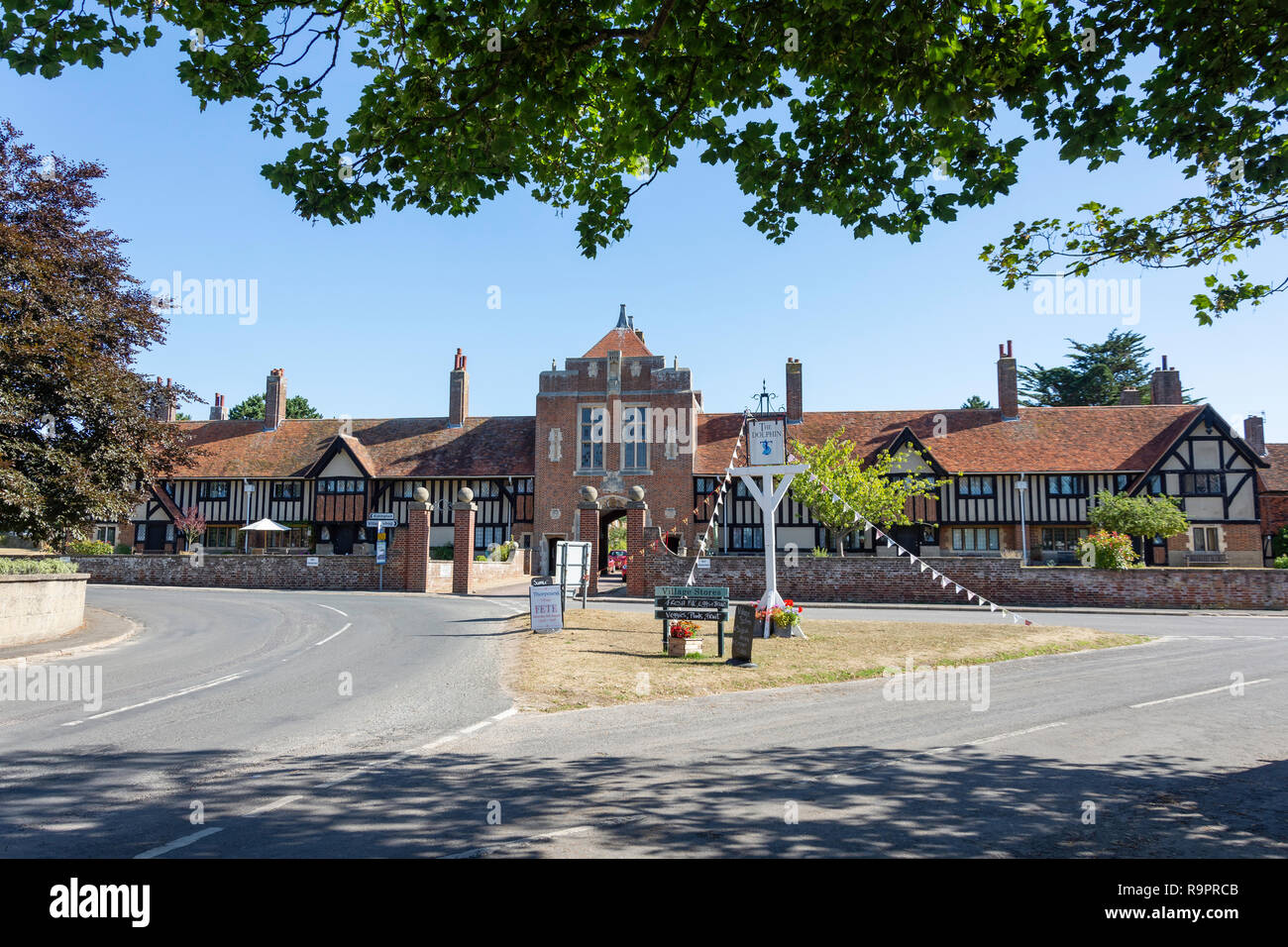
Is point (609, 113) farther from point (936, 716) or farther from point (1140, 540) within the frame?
point (1140, 540)

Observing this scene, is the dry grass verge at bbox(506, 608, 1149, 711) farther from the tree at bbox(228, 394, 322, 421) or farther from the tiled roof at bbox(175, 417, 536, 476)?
the tree at bbox(228, 394, 322, 421)

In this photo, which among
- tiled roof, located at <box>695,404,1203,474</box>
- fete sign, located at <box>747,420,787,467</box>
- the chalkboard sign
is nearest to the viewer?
the chalkboard sign

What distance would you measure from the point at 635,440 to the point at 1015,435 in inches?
758

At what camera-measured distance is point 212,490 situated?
4228 cm

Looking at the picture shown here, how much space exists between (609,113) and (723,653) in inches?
373

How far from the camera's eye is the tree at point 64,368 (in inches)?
616

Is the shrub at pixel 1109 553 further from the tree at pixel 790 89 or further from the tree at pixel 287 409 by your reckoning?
the tree at pixel 287 409

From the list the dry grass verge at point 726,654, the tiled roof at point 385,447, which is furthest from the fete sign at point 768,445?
the tiled roof at point 385,447

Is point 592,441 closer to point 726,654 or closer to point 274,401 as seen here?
point 274,401

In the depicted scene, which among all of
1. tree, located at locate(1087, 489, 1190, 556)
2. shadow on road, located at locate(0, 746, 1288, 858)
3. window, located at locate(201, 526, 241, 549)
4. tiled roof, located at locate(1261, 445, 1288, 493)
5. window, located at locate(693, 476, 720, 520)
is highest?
tiled roof, located at locate(1261, 445, 1288, 493)

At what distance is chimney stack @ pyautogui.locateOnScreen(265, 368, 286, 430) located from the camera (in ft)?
150

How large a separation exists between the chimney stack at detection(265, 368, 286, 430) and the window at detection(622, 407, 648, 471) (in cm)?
2113

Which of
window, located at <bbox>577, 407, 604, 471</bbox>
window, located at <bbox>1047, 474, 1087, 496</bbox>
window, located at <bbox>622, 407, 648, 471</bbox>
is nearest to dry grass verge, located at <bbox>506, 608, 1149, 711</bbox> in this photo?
window, located at <bbox>1047, 474, 1087, 496</bbox>
